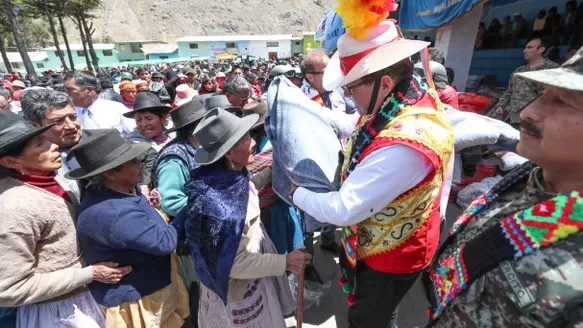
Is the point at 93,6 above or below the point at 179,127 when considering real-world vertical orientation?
above

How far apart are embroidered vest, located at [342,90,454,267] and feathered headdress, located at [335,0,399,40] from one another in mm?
438

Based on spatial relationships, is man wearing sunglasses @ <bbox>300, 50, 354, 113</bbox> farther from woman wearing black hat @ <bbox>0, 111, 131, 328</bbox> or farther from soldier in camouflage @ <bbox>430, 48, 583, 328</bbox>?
woman wearing black hat @ <bbox>0, 111, 131, 328</bbox>

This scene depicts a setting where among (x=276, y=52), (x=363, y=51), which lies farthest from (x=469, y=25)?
(x=276, y=52)

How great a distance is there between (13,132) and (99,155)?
18.0 inches

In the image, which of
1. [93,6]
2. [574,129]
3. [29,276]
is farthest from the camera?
[93,6]

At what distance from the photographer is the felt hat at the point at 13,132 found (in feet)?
4.88

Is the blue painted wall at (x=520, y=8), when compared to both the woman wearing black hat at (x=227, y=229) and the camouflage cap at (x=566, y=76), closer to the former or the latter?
the camouflage cap at (x=566, y=76)

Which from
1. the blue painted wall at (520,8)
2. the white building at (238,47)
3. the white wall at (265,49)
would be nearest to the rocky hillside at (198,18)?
the white building at (238,47)

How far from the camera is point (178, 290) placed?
2.09 metres

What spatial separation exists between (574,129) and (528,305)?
491mm

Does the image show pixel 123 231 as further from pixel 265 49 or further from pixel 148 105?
pixel 265 49

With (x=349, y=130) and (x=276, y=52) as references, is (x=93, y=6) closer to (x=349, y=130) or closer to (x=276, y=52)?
(x=276, y=52)

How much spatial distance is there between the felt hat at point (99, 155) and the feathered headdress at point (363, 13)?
4.66ft

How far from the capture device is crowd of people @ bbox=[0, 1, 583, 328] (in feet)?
2.75
